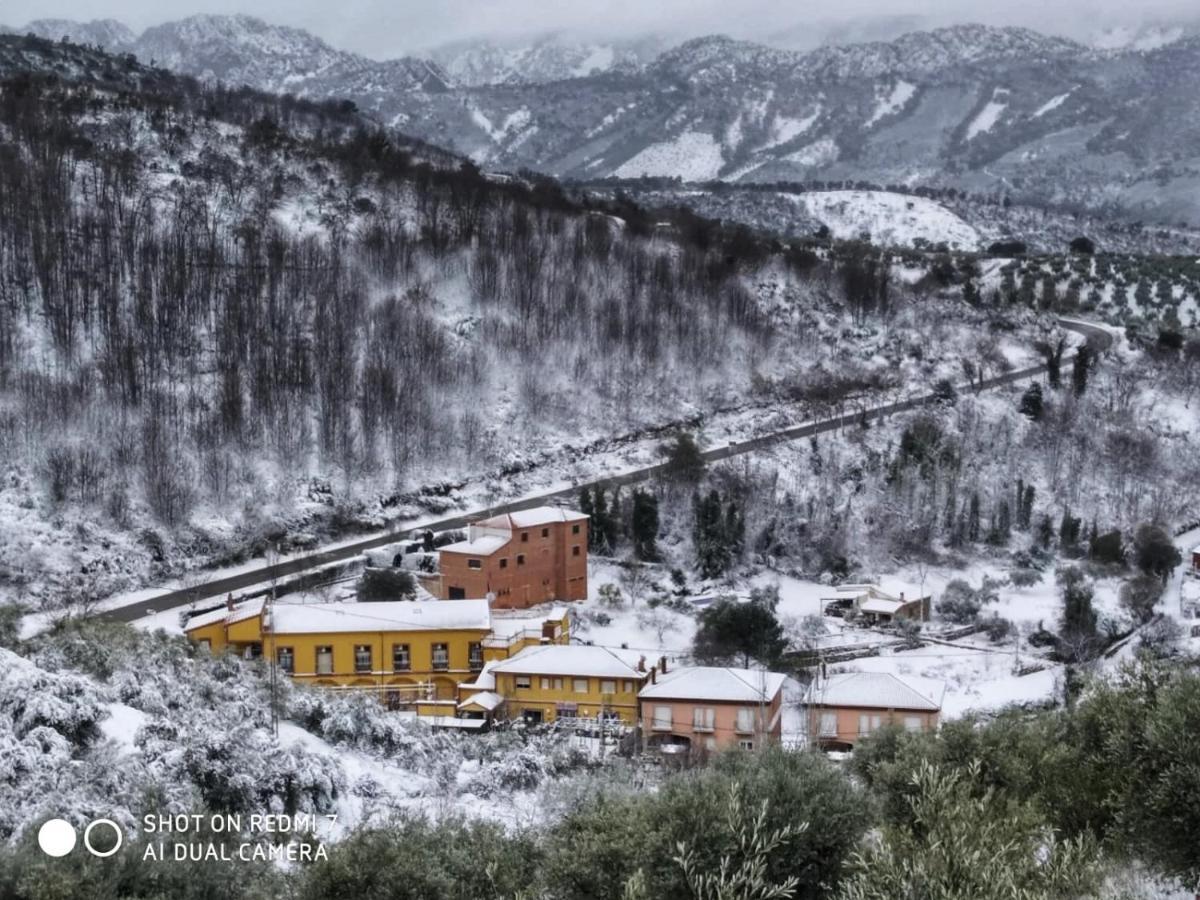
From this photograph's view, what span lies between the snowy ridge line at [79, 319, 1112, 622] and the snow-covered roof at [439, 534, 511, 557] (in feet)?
11.8

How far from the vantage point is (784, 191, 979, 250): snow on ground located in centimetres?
9388

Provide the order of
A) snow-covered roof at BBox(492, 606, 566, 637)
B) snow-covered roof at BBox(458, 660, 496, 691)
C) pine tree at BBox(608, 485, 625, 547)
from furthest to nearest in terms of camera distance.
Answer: pine tree at BBox(608, 485, 625, 547) → snow-covered roof at BBox(492, 606, 566, 637) → snow-covered roof at BBox(458, 660, 496, 691)

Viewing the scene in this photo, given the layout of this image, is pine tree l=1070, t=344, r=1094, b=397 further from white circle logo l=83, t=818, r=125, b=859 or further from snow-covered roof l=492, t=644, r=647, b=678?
white circle logo l=83, t=818, r=125, b=859

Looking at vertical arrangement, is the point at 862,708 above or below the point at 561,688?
below

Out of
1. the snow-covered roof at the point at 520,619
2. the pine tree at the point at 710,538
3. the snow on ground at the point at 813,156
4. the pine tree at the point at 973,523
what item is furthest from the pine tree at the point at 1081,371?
the snow on ground at the point at 813,156

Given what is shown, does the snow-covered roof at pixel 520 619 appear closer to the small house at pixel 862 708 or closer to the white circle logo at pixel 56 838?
the small house at pixel 862 708

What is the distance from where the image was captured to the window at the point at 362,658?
2503 cm

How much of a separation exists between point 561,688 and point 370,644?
423 centimetres

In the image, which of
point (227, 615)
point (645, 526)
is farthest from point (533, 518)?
point (227, 615)

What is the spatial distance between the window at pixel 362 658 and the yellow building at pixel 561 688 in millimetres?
2344

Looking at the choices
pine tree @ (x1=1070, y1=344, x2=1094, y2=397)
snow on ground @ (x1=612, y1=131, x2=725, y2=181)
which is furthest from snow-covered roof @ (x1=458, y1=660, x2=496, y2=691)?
snow on ground @ (x1=612, y1=131, x2=725, y2=181)

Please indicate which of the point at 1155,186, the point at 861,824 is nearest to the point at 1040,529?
the point at 861,824

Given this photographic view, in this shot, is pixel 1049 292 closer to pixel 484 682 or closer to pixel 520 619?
pixel 520 619

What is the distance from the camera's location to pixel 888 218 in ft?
325
